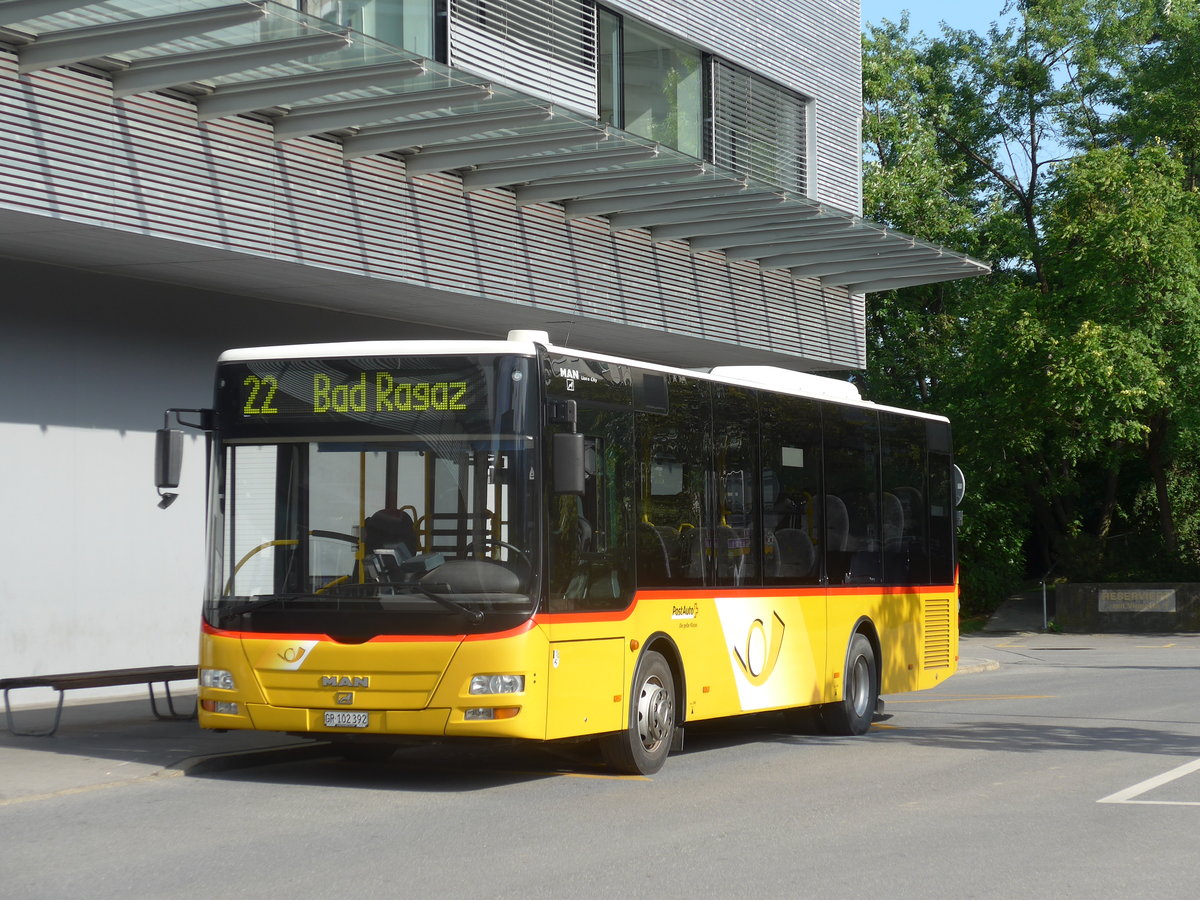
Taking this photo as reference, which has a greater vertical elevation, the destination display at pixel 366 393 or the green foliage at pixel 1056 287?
the green foliage at pixel 1056 287

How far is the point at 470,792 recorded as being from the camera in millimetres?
10766

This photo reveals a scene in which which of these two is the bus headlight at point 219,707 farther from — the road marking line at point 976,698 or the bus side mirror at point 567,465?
the road marking line at point 976,698

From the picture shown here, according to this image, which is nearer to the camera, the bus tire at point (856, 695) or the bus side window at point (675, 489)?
the bus side window at point (675, 489)

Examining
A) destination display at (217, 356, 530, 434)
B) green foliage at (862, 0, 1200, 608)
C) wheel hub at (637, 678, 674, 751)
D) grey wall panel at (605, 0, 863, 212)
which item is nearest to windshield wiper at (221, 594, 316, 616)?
destination display at (217, 356, 530, 434)

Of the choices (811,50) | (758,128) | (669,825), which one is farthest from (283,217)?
(811,50)

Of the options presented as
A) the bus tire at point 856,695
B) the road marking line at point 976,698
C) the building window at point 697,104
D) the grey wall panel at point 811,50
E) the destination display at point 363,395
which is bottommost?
the road marking line at point 976,698

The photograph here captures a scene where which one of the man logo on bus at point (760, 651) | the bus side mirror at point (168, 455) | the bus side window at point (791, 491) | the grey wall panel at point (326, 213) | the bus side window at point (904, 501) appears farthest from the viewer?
the bus side window at point (904, 501)

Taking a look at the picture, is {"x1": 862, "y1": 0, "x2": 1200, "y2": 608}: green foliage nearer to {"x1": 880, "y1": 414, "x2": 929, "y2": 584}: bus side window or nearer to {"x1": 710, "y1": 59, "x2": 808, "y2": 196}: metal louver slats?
{"x1": 710, "y1": 59, "x2": 808, "y2": 196}: metal louver slats

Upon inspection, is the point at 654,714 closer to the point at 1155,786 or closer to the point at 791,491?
the point at 791,491

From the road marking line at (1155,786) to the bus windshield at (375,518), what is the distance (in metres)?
3.84

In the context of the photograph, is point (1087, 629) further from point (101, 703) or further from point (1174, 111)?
point (101, 703)

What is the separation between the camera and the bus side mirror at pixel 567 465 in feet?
33.8

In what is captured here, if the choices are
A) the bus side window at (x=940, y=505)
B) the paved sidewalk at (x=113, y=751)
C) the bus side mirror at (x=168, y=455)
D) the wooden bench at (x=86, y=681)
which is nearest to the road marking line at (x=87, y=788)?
the paved sidewalk at (x=113, y=751)

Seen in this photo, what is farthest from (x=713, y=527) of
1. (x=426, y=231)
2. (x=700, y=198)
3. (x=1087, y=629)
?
(x=1087, y=629)
